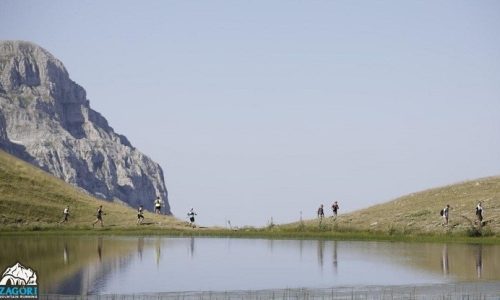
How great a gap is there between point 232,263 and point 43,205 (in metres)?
43.6

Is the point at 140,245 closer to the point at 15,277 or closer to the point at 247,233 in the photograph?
the point at 247,233

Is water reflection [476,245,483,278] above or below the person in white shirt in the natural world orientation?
below

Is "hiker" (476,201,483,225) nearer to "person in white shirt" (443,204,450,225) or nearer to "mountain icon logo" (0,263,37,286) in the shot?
"person in white shirt" (443,204,450,225)

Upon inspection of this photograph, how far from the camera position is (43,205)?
9944 centimetres

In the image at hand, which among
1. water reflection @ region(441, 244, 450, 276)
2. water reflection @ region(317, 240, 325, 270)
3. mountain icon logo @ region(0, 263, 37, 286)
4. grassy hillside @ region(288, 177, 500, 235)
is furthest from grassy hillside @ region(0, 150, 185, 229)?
mountain icon logo @ region(0, 263, 37, 286)

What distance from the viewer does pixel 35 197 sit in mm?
102312

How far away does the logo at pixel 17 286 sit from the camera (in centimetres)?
3903

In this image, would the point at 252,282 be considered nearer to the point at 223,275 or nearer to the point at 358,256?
the point at 223,275

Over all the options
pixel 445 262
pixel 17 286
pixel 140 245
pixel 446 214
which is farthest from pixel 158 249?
pixel 17 286

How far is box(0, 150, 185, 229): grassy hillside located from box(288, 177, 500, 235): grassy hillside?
2053 cm

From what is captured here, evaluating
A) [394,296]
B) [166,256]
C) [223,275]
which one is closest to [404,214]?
[166,256]

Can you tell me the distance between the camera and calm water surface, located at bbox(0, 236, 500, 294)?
50069 millimetres

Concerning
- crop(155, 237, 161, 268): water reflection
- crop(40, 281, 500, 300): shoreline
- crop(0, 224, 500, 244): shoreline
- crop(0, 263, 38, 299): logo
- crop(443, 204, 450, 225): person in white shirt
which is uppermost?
crop(443, 204, 450, 225): person in white shirt

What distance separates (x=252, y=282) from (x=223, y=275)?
3772 mm
